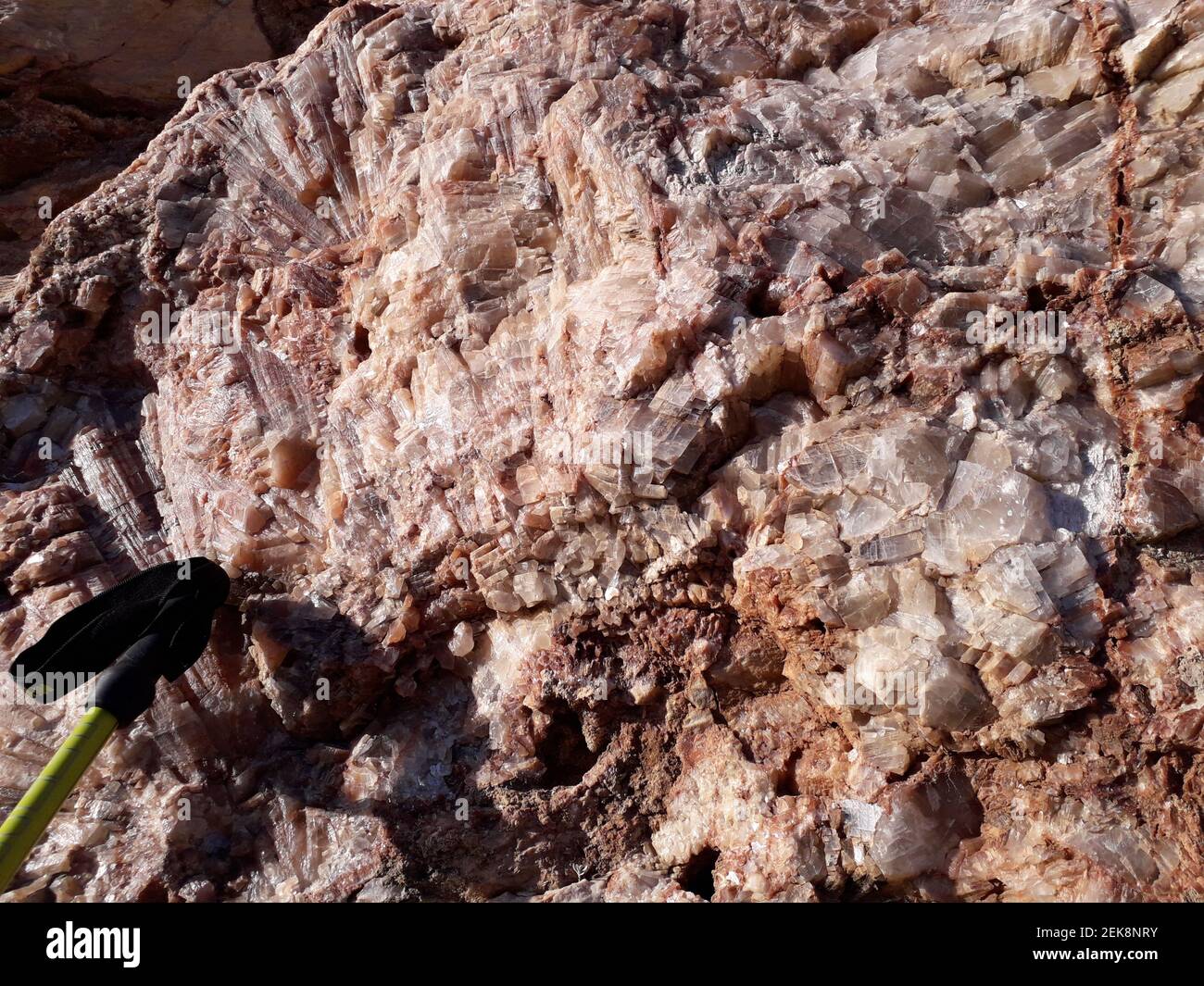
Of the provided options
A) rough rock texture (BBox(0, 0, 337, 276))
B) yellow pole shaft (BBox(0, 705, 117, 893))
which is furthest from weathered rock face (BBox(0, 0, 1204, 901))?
rough rock texture (BBox(0, 0, 337, 276))

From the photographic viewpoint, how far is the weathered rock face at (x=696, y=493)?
3385mm

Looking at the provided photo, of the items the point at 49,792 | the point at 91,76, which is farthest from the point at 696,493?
the point at 91,76

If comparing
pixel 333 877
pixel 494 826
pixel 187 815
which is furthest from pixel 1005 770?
pixel 187 815

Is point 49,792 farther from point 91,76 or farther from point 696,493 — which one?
point 91,76

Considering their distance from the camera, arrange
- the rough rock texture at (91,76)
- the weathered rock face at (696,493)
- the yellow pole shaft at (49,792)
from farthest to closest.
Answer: the rough rock texture at (91,76) → the yellow pole shaft at (49,792) → the weathered rock face at (696,493)

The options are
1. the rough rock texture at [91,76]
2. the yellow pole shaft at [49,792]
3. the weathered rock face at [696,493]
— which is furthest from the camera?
the rough rock texture at [91,76]

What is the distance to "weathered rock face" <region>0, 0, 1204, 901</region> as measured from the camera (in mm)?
3385

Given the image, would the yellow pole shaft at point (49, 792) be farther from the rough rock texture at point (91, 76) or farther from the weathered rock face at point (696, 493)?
the rough rock texture at point (91, 76)

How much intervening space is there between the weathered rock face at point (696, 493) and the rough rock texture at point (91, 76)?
4.39m

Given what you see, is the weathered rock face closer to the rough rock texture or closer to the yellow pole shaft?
the yellow pole shaft

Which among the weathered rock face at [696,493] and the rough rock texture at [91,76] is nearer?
the weathered rock face at [696,493]

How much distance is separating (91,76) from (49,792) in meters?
7.31

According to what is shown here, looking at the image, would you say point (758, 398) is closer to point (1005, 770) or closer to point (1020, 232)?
point (1020, 232)

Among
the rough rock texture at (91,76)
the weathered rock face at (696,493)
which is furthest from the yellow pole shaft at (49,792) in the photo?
the rough rock texture at (91,76)
